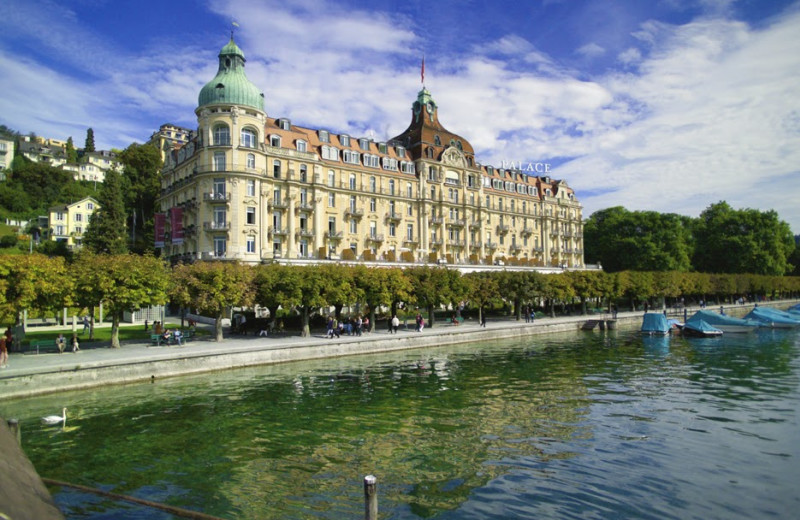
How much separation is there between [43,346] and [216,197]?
105 ft

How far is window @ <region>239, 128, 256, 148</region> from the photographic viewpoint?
64.2 m

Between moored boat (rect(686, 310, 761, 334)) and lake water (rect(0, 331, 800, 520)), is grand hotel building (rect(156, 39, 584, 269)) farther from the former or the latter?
lake water (rect(0, 331, 800, 520))

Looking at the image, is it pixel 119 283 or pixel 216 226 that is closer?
pixel 119 283

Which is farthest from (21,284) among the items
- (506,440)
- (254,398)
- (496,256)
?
(496,256)

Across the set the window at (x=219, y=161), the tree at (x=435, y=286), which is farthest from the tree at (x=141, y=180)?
the tree at (x=435, y=286)

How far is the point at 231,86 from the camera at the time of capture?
63.6m

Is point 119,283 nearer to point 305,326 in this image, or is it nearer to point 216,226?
point 305,326

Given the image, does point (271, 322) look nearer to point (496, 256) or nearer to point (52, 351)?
point (52, 351)

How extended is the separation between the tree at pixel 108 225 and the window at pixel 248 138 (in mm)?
24042

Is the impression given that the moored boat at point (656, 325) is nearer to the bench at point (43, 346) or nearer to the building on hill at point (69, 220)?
the bench at point (43, 346)

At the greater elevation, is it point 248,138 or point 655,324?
point 248,138

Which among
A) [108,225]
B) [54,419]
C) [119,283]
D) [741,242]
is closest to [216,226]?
[108,225]

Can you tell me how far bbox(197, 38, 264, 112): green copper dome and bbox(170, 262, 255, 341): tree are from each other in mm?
29795

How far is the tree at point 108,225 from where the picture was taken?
71.5 m
